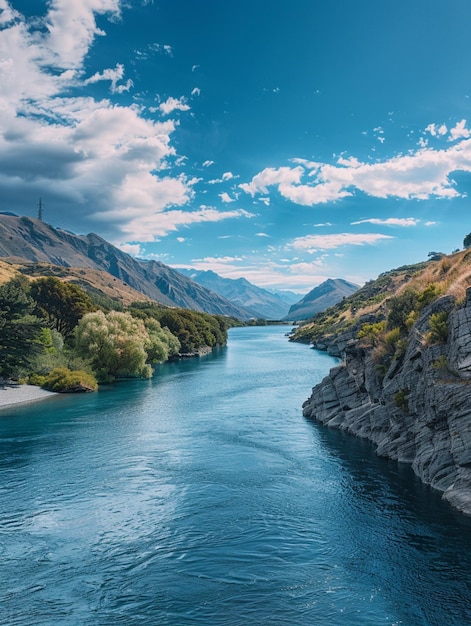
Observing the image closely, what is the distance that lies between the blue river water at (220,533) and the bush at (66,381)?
25.2m

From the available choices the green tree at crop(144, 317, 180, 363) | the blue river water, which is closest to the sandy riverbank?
the blue river water

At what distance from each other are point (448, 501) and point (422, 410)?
8363 millimetres

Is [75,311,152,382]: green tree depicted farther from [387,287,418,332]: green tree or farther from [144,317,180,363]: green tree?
[387,287,418,332]: green tree

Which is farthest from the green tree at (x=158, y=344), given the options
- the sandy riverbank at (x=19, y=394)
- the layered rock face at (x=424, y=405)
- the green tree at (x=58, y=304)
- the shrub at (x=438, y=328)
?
the shrub at (x=438, y=328)

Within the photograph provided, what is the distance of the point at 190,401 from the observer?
6862 centimetres

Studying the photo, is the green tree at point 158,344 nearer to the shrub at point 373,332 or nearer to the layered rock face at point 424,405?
the shrub at point 373,332

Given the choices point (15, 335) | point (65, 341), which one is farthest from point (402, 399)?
point (65, 341)

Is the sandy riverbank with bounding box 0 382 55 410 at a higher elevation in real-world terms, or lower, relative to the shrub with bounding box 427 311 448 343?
lower

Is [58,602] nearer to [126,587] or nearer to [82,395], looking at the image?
[126,587]

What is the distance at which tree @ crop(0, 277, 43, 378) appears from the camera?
234ft

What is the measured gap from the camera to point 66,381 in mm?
75250

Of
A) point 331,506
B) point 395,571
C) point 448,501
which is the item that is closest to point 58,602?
point 395,571

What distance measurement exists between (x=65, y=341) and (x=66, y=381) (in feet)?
74.5

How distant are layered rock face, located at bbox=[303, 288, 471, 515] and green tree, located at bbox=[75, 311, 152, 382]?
45.8 m
